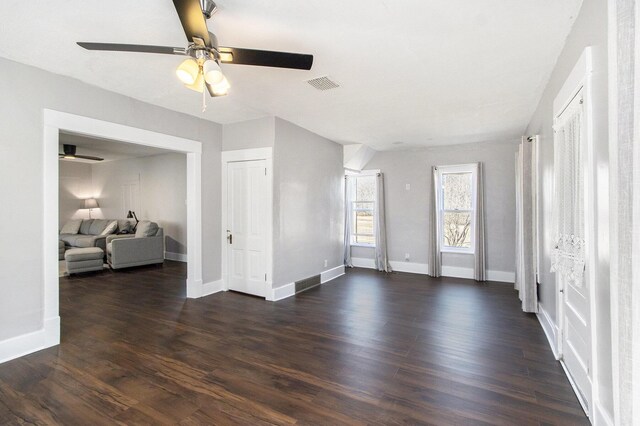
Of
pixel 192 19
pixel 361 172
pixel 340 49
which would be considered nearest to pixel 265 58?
pixel 192 19

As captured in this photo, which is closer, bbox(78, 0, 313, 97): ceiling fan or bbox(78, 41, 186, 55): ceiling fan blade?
bbox(78, 0, 313, 97): ceiling fan

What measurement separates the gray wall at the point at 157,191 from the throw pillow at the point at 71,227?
92 cm

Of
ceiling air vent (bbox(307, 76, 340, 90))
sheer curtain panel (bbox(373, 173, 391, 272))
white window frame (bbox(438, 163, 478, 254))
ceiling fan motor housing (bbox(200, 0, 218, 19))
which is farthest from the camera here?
sheer curtain panel (bbox(373, 173, 391, 272))

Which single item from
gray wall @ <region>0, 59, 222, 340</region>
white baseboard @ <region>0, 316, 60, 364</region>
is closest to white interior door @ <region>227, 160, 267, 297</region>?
gray wall @ <region>0, 59, 222, 340</region>

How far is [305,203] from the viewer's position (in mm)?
5211

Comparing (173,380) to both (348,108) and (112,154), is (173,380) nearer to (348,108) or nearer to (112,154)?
(348,108)

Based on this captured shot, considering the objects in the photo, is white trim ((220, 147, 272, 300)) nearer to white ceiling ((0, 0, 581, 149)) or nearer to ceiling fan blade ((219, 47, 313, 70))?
white ceiling ((0, 0, 581, 149))

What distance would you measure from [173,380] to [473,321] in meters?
3.31

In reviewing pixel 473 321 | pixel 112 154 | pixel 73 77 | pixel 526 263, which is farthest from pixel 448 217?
pixel 112 154

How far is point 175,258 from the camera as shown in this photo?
7918 mm

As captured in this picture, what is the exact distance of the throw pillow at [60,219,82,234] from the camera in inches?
321

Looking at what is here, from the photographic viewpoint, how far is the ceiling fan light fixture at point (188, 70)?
1.97 m

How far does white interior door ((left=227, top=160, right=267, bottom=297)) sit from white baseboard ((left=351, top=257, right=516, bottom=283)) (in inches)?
122

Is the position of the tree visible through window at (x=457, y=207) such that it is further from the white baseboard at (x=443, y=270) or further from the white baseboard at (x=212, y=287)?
the white baseboard at (x=212, y=287)
